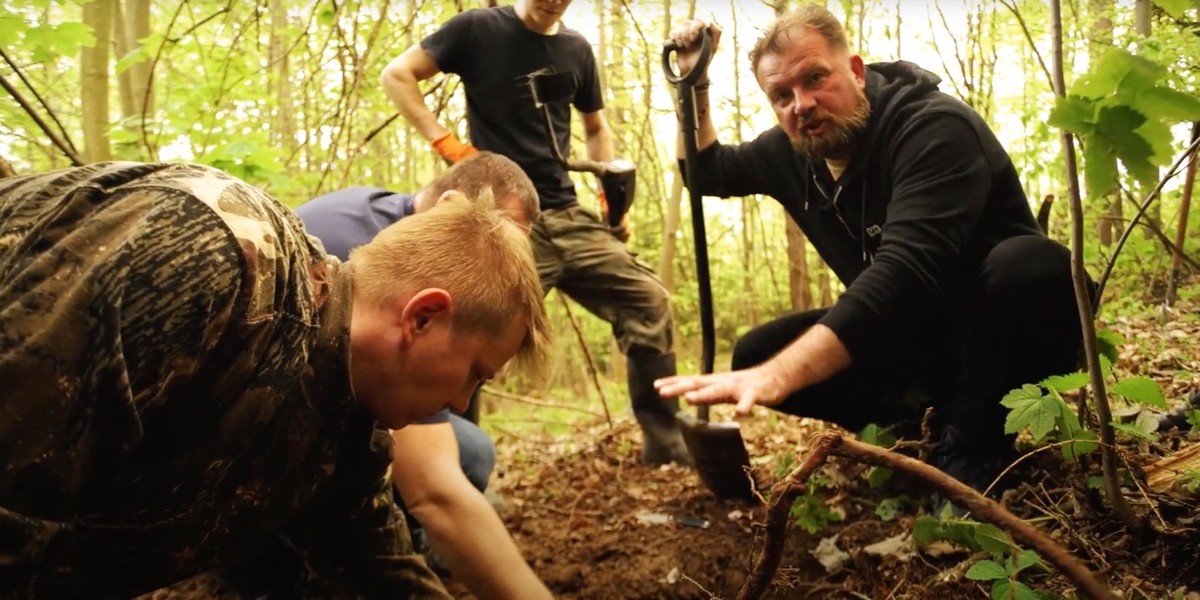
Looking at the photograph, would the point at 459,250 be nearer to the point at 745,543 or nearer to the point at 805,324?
the point at 745,543

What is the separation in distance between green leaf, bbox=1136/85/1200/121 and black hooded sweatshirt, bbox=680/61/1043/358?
0.89 m

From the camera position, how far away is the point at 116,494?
121 centimetres

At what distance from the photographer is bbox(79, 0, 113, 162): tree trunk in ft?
15.0

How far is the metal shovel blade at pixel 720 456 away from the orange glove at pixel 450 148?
1569 millimetres

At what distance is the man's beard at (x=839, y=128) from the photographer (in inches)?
100

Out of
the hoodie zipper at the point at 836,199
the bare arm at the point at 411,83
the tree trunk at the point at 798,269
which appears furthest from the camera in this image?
the tree trunk at the point at 798,269

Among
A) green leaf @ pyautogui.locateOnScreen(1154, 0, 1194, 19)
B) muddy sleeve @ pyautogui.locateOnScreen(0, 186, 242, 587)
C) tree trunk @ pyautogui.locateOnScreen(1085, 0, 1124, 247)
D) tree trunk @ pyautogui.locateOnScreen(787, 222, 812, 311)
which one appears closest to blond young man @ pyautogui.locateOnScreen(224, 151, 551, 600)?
muddy sleeve @ pyautogui.locateOnScreen(0, 186, 242, 587)

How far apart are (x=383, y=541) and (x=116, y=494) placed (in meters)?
0.73

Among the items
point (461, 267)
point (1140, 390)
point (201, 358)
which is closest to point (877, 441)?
point (1140, 390)

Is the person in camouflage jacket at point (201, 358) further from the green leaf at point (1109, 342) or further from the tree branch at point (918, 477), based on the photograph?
the green leaf at point (1109, 342)

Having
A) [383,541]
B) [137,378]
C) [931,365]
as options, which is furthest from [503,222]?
[931,365]

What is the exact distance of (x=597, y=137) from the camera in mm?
4098

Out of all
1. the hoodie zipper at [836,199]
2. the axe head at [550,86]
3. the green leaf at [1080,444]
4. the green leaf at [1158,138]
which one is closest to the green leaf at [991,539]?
the green leaf at [1080,444]

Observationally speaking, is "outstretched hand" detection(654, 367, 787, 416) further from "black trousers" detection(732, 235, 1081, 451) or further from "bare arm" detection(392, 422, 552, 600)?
"bare arm" detection(392, 422, 552, 600)
